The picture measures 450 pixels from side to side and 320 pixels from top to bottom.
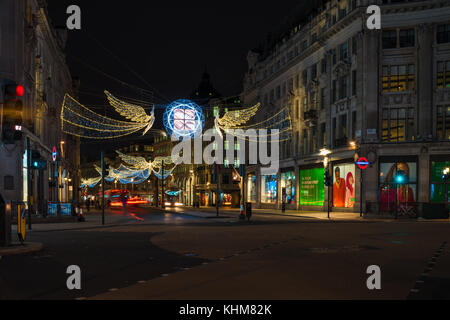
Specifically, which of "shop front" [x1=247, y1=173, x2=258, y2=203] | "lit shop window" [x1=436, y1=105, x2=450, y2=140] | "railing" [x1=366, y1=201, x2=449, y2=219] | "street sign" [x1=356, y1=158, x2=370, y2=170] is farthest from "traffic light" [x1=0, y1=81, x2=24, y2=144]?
"shop front" [x1=247, y1=173, x2=258, y2=203]

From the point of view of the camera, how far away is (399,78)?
43625 mm

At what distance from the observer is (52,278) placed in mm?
10531

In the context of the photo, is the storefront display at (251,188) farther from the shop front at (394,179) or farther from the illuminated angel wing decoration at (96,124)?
the illuminated angel wing decoration at (96,124)

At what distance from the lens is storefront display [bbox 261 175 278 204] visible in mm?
63759

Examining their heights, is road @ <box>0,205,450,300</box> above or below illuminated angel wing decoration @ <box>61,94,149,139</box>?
below

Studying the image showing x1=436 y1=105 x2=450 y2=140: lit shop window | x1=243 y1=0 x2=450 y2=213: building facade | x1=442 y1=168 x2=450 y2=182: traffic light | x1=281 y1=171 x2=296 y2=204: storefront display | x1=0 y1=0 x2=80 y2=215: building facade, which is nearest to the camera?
x1=0 y1=0 x2=80 y2=215: building facade

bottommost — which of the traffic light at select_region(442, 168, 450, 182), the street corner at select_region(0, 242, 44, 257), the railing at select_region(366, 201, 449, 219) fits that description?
the railing at select_region(366, 201, 449, 219)

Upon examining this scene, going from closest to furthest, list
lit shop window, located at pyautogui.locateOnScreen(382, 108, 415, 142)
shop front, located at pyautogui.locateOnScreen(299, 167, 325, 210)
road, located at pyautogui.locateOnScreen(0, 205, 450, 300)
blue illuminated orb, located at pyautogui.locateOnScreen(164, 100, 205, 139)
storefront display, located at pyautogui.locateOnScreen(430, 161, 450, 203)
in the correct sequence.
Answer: road, located at pyautogui.locateOnScreen(0, 205, 450, 300) → blue illuminated orb, located at pyautogui.locateOnScreen(164, 100, 205, 139) → storefront display, located at pyautogui.locateOnScreen(430, 161, 450, 203) → lit shop window, located at pyautogui.locateOnScreen(382, 108, 415, 142) → shop front, located at pyautogui.locateOnScreen(299, 167, 325, 210)

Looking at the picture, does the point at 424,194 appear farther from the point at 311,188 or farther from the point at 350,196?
the point at 311,188

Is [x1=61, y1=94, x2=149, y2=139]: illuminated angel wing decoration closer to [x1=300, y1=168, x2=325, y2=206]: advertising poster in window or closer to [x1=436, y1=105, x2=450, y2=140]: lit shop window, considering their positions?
[x1=300, y1=168, x2=325, y2=206]: advertising poster in window

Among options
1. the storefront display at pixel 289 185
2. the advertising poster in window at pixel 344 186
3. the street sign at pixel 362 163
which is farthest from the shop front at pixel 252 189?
the street sign at pixel 362 163

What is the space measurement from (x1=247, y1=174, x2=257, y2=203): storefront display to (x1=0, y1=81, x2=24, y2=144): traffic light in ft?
187

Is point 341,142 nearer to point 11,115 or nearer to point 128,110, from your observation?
point 128,110

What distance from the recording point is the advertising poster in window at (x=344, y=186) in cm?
4619
